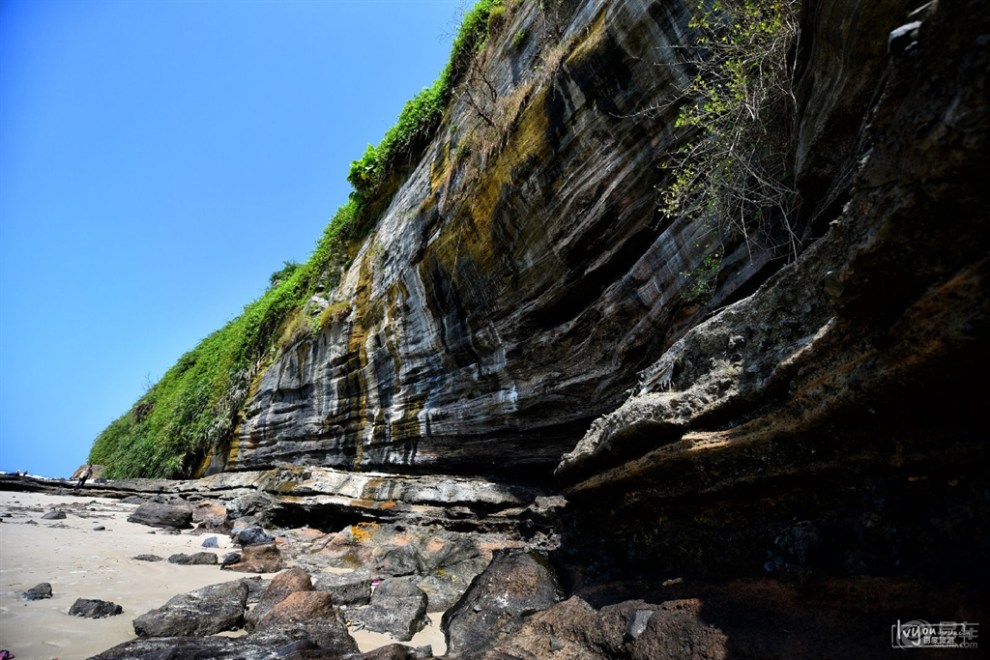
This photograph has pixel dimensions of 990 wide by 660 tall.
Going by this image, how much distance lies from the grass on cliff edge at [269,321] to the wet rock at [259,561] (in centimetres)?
1022

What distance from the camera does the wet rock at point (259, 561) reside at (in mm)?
7324

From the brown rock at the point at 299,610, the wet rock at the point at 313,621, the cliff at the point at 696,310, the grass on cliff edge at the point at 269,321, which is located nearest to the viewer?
the cliff at the point at 696,310

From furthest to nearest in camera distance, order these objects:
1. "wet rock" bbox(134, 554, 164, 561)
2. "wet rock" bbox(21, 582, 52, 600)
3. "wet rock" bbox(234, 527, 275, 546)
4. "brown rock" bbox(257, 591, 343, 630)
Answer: "wet rock" bbox(234, 527, 275, 546), "wet rock" bbox(134, 554, 164, 561), "wet rock" bbox(21, 582, 52, 600), "brown rock" bbox(257, 591, 343, 630)

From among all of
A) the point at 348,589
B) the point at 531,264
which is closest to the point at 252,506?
the point at 348,589

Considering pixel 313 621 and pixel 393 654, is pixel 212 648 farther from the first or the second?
pixel 393 654

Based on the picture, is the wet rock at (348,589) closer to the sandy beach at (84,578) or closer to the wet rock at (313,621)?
the wet rock at (313,621)

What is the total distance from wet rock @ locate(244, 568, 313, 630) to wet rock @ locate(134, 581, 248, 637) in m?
0.15

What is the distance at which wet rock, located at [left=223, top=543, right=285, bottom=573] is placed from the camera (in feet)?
24.0

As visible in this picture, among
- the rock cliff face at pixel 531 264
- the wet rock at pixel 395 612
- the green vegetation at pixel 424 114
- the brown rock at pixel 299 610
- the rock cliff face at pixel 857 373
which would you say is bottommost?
the wet rock at pixel 395 612

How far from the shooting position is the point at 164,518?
11375 millimetres

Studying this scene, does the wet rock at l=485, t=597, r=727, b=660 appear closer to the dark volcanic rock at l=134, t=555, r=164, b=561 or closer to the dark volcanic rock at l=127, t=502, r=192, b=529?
the dark volcanic rock at l=134, t=555, r=164, b=561

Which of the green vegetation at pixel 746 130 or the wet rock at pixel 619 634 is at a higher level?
the green vegetation at pixel 746 130

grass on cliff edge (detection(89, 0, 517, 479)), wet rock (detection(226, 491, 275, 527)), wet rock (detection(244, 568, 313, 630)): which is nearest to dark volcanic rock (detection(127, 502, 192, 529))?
wet rock (detection(226, 491, 275, 527))

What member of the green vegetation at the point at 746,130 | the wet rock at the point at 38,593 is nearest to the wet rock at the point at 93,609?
the wet rock at the point at 38,593
